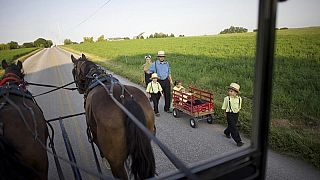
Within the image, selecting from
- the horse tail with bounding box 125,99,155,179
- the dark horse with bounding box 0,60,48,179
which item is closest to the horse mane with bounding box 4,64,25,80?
the dark horse with bounding box 0,60,48,179

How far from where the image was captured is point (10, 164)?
2473 mm

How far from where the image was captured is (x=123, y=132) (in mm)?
3020

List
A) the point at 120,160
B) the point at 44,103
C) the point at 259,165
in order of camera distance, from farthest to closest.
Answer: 1. the point at 44,103
2. the point at 120,160
3. the point at 259,165

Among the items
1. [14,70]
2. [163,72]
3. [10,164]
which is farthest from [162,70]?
[10,164]

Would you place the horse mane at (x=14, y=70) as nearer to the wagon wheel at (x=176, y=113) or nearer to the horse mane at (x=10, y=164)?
the horse mane at (x=10, y=164)

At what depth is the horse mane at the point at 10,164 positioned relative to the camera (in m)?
2.42

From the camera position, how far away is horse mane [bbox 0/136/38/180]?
95.2 inches

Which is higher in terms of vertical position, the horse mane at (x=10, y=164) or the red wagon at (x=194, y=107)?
the horse mane at (x=10, y=164)

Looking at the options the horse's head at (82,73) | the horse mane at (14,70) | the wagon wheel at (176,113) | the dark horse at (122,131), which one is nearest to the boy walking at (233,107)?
the wagon wheel at (176,113)

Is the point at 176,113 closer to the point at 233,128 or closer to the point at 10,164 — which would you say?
the point at 233,128

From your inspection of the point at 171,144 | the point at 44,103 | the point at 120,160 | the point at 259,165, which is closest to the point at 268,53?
the point at 259,165

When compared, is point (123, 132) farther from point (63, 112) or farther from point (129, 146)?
point (63, 112)

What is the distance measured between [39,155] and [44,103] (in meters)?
7.47

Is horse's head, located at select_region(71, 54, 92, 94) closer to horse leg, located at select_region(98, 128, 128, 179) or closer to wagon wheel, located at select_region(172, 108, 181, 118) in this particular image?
horse leg, located at select_region(98, 128, 128, 179)
